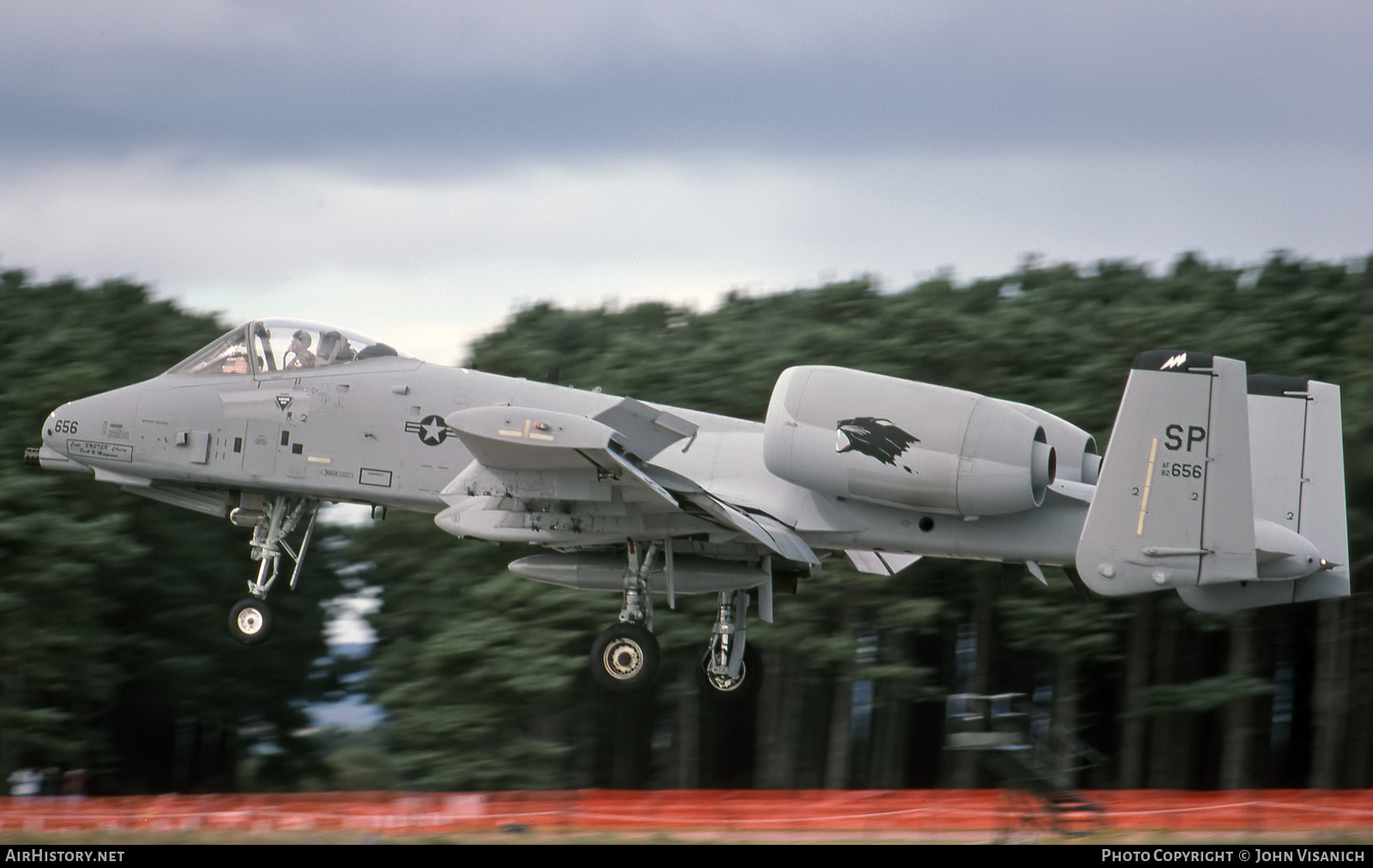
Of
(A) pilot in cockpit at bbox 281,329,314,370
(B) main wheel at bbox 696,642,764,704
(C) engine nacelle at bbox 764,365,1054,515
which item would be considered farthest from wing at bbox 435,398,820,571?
(A) pilot in cockpit at bbox 281,329,314,370

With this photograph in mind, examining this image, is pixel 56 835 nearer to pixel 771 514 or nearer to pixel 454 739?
pixel 771 514

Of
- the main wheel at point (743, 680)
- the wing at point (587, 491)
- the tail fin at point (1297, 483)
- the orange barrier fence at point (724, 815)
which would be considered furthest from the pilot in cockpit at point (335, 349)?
the tail fin at point (1297, 483)

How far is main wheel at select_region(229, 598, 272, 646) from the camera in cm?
1451

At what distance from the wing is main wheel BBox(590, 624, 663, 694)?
954 millimetres

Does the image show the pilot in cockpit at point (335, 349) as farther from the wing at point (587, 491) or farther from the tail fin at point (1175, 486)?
the tail fin at point (1175, 486)

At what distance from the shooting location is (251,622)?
1455 centimetres

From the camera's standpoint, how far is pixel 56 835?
43.7 feet

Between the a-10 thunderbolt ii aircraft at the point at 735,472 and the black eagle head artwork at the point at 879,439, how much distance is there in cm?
2

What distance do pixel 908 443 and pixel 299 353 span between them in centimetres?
660

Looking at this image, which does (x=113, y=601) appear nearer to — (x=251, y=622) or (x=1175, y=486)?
(x=251, y=622)

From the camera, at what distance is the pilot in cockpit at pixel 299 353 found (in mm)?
14523

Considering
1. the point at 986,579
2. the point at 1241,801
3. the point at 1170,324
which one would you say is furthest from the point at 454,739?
the point at 1170,324

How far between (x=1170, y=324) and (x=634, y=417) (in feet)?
45.8

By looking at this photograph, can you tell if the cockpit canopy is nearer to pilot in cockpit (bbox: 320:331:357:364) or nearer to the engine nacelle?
pilot in cockpit (bbox: 320:331:357:364)
